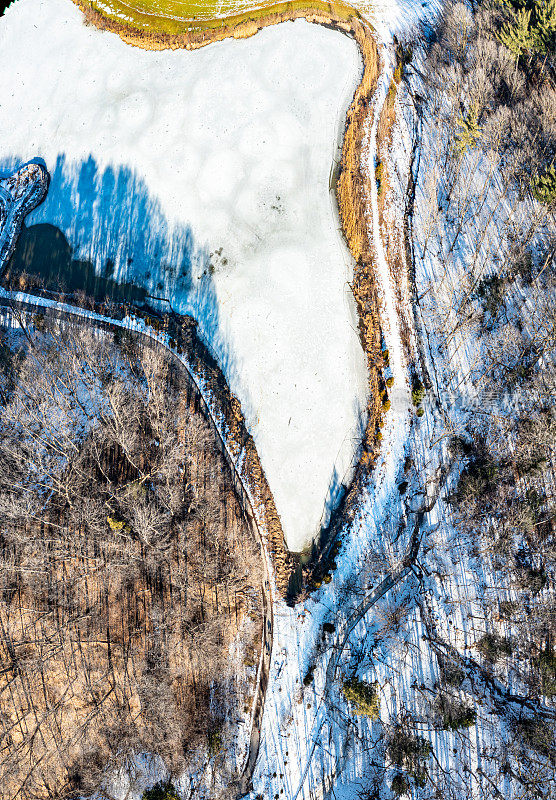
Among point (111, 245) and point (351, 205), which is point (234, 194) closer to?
point (351, 205)

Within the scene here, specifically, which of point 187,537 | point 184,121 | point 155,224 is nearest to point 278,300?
point 155,224

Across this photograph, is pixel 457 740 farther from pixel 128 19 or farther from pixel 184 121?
pixel 128 19

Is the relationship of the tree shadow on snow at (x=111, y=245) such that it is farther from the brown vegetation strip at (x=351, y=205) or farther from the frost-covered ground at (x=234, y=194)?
the brown vegetation strip at (x=351, y=205)

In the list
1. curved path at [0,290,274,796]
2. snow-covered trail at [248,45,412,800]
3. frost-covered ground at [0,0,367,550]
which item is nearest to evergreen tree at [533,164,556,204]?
snow-covered trail at [248,45,412,800]

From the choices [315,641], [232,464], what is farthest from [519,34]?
[315,641]

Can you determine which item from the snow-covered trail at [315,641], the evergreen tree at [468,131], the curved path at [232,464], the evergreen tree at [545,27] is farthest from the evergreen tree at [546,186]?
the curved path at [232,464]

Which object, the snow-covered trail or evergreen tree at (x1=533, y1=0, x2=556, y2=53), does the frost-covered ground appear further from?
evergreen tree at (x1=533, y1=0, x2=556, y2=53)
